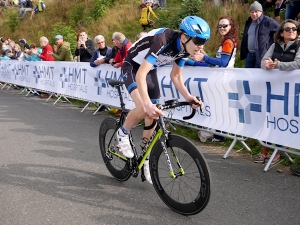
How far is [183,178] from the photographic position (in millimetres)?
3697

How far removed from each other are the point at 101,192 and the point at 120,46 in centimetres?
→ 471

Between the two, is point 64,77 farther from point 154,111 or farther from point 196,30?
point 196,30

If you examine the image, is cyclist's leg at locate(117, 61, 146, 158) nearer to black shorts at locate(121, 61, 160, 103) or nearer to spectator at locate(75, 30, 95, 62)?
black shorts at locate(121, 61, 160, 103)

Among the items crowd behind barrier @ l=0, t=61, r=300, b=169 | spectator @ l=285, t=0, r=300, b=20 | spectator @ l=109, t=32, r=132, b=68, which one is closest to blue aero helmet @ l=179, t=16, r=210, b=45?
crowd behind barrier @ l=0, t=61, r=300, b=169

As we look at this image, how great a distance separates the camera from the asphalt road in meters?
3.69

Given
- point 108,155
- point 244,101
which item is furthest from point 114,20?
point 108,155

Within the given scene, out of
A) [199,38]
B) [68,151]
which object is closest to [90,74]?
[68,151]

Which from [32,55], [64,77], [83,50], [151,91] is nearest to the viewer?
[151,91]

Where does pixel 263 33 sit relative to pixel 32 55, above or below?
above

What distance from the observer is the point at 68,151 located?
19.9 feet

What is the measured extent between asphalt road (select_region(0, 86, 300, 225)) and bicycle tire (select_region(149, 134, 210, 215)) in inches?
5.7

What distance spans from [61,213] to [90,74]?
6154mm

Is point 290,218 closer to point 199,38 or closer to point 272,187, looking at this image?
point 272,187

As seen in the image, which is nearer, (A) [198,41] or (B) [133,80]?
(A) [198,41]
